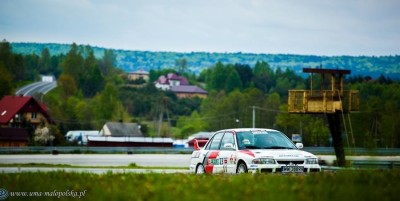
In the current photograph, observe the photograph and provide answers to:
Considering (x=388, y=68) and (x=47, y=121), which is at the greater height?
(x=388, y=68)

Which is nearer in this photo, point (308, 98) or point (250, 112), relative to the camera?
point (308, 98)

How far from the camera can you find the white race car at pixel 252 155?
18.2 meters

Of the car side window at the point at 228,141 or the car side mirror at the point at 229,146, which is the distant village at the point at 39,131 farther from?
the car side mirror at the point at 229,146

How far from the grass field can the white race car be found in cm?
477

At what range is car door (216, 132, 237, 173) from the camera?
19.3 metres

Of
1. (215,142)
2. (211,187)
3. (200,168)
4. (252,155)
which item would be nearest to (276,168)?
(252,155)

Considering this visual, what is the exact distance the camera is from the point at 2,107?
12031 cm

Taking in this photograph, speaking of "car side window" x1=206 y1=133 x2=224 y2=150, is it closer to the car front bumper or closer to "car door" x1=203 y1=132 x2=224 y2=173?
"car door" x1=203 y1=132 x2=224 y2=173

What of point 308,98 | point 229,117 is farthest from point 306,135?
point 308,98

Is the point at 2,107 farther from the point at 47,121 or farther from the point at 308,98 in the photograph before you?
the point at 308,98

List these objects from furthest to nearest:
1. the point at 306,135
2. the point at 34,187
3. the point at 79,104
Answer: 1. the point at 79,104
2. the point at 306,135
3. the point at 34,187

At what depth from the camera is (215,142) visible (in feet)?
68.3

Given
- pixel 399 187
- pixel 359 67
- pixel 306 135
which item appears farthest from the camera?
pixel 359 67

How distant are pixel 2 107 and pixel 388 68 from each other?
63.3 metres
